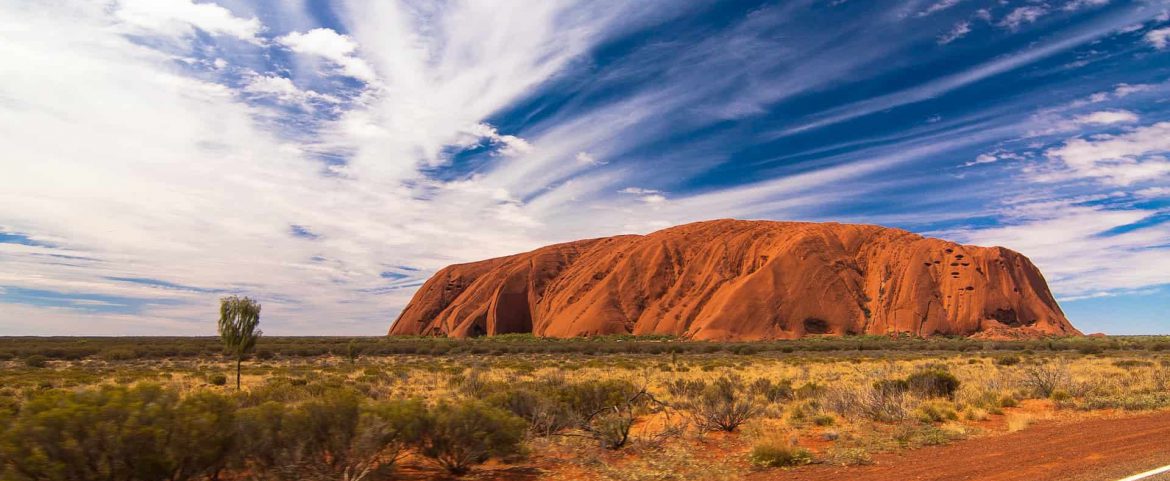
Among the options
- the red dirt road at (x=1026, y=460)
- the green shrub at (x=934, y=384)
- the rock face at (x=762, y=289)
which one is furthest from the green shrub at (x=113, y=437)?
the rock face at (x=762, y=289)

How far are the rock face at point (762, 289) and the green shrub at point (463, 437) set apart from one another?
212 feet

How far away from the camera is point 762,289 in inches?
2977

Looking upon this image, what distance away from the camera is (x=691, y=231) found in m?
97.3

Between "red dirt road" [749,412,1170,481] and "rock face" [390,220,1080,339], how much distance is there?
61.2 metres

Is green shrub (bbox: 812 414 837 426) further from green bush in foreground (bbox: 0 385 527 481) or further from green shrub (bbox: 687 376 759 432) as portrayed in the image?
green bush in foreground (bbox: 0 385 527 481)

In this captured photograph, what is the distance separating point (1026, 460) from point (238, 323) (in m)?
22.6

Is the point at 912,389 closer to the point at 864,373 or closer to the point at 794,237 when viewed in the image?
the point at 864,373

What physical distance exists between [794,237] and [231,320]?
75.5 m

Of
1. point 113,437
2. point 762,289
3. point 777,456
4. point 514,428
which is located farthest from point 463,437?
point 762,289

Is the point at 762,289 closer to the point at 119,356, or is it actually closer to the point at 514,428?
the point at 119,356

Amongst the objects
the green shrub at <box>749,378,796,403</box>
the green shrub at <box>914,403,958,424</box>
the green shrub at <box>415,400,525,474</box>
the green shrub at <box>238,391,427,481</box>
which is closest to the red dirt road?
the green shrub at <box>914,403,958,424</box>

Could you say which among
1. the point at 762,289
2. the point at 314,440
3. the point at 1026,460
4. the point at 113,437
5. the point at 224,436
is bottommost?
the point at 1026,460

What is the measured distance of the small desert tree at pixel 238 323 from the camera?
21.2m

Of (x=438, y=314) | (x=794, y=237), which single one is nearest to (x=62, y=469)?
(x=794, y=237)
